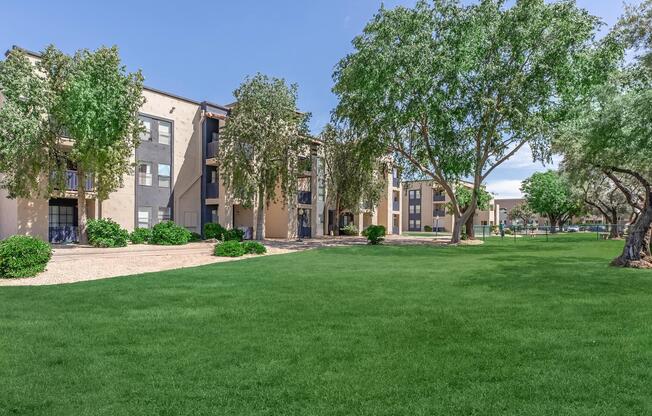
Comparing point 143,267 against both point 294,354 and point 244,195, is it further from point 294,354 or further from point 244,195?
point 244,195

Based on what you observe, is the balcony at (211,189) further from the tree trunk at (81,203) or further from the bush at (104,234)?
the tree trunk at (81,203)

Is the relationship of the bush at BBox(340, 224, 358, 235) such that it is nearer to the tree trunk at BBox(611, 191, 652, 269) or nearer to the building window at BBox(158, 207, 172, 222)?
the building window at BBox(158, 207, 172, 222)

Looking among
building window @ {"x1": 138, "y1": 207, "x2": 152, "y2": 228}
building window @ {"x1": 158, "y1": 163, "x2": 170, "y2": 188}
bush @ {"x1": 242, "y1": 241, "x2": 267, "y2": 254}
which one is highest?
building window @ {"x1": 158, "y1": 163, "x2": 170, "y2": 188}

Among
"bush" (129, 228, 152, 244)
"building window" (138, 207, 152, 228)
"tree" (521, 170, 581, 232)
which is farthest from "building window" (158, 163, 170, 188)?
"tree" (521, 170, 581, 232)

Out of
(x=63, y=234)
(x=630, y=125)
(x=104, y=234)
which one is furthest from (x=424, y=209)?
(x=630, y=125)

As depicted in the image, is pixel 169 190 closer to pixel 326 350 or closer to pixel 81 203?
pixel 81 203

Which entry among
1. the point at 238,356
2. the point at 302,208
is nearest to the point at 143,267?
the point at 238,356

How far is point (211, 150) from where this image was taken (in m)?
34.8

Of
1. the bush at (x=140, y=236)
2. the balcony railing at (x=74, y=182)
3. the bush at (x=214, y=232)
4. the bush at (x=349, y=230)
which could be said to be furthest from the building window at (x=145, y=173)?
the bush at (x=349, y=230)

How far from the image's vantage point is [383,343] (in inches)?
235

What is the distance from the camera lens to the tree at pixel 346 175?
3912 centimetres

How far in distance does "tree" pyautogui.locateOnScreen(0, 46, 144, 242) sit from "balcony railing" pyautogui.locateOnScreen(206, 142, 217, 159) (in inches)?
403

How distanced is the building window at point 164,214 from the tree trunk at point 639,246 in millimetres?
27747

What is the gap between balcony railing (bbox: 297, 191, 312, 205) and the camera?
39.9 m
